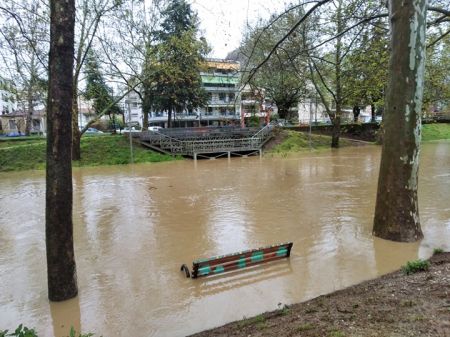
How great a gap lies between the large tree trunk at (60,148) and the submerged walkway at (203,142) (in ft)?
62.3

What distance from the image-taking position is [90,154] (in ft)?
76.9

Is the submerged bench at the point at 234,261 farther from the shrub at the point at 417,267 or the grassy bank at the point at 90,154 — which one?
the grassy bank at the point at 90,154

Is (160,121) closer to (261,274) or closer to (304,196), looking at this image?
(304,196)

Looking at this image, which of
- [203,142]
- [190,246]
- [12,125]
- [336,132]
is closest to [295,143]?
[336,132]

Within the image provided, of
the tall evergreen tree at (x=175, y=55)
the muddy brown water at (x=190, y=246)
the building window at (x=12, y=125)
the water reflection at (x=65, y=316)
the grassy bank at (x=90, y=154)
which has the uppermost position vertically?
the tall evergreen tree at (x=175, y=55)

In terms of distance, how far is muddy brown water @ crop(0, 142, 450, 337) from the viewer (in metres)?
4.84

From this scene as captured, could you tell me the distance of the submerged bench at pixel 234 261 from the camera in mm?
5613

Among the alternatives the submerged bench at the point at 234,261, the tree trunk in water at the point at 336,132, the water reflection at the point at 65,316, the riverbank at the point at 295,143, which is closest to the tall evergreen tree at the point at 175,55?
the riverbank at the point at 295,143

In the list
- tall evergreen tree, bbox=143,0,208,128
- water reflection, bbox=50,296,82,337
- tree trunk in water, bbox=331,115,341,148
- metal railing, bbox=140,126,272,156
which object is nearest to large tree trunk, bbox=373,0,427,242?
water reflection, bbox=50,296,82,337

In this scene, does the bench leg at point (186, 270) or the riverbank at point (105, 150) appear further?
the riverbank at point (105, 150)

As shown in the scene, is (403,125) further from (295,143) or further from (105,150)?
(295,143)

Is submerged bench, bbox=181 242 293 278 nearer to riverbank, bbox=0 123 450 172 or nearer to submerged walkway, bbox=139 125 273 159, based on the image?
riverbank, bbox=0 123 450 172

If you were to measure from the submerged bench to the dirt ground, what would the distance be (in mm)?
1588

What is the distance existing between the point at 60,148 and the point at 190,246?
3.53m
